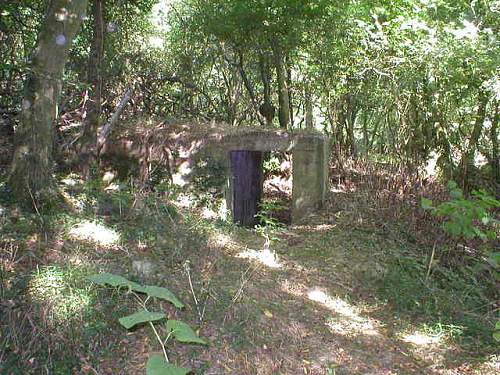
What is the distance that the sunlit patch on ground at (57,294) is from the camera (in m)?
3.36

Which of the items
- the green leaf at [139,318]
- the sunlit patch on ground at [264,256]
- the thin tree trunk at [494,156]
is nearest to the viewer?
the green leaf at [139,318]

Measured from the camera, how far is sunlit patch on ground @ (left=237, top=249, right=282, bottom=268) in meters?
5.54

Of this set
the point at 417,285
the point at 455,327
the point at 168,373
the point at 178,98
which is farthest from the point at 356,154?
the point at 168,373

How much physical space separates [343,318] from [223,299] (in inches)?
53.6

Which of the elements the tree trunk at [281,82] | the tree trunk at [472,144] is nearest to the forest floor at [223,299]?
the tree trunk at [472,144]

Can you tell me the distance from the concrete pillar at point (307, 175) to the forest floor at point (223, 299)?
1.75m

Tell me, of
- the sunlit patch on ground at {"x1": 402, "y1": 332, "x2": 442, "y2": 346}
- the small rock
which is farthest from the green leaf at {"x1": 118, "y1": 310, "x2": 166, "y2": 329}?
the sunlit patch on ground at {"x1": 402, "y1": 332, "x2": 442, "y2": 346}

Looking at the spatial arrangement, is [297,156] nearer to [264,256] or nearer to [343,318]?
[264,256]

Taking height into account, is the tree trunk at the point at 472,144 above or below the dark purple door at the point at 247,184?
above

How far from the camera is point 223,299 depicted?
4.22 metres

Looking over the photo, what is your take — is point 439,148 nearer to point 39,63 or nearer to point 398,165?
point 398,165

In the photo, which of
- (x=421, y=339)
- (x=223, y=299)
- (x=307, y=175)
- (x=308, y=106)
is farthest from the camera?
(x=308, y=106)

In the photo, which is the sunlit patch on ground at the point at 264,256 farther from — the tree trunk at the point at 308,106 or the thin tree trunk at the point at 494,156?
the thin tree trunk at the point at 494,156

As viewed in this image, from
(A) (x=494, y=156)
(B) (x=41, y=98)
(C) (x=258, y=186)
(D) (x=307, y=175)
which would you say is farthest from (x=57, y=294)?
(A) (x=494, y=156)
